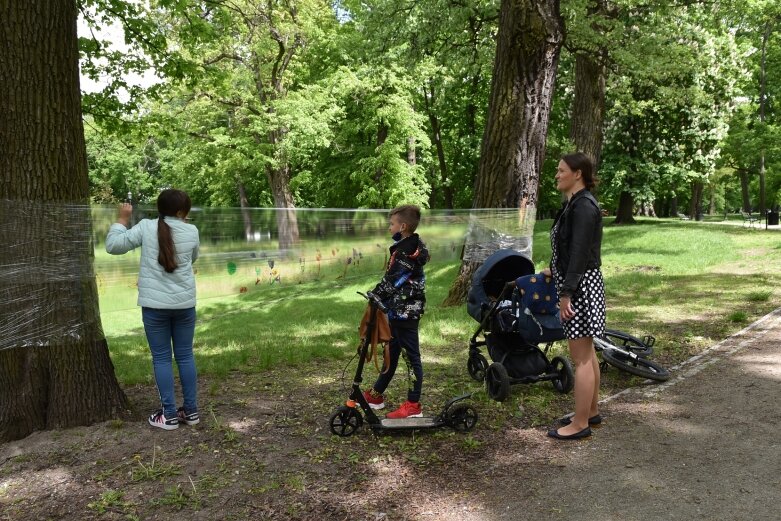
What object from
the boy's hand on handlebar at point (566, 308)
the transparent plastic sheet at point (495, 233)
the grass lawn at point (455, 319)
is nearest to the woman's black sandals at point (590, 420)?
the grass lawn at point (455, 319)

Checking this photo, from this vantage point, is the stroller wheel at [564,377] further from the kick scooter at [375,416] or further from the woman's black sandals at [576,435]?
the kick scooter at [375,416]

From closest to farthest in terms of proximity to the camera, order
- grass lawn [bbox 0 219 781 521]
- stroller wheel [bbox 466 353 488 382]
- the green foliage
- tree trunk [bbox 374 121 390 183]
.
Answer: grass lawn [bbox 0 219 781 521] < stroller wheel [bbox 466 353 488 382] < the green foliage < tree trunk [bbox 374 121 390 183]

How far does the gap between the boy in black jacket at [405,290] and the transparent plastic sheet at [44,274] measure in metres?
2.24

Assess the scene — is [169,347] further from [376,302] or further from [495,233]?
[495,233]

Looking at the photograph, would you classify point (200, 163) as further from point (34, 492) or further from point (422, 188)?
point (34, 492)

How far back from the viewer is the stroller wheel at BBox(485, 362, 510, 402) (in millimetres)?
5023

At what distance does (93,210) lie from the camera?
187 inches

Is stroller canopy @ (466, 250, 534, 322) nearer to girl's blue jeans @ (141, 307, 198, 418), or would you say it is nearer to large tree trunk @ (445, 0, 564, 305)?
girl's blue jeans @ (141, 307, 198, 418)

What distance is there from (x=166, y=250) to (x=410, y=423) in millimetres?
2126

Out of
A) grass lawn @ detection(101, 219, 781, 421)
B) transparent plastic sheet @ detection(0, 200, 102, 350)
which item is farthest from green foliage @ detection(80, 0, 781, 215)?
transparent plastic sheet @ detection(0, 200, 102, 350)

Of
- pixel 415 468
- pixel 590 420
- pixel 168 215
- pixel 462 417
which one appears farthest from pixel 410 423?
pixel 168 215

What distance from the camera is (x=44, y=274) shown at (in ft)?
14.6

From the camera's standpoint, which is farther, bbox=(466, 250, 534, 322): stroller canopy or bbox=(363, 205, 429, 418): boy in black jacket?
bbox=(466, 250, 534, 322): stroller canopy

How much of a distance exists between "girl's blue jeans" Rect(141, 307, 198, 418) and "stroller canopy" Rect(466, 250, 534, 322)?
7.79 ft
